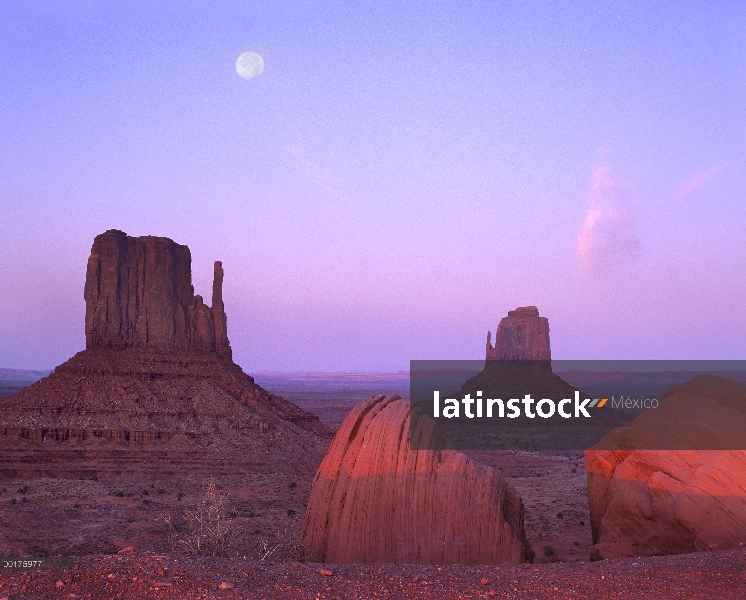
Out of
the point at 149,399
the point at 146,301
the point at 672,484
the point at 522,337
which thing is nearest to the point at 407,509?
the point at 672,484

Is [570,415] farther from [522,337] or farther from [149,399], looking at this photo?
[149,399]

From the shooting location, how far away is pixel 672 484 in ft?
39.7

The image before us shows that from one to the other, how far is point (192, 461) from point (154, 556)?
3818 cm

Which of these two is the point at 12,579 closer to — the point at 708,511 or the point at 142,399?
the point at 708,511

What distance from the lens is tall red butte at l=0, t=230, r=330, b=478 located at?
45250 mm

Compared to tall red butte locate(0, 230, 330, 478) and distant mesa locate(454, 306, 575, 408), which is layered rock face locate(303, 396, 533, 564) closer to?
tall red butte locate(0, 230, 330, 478)

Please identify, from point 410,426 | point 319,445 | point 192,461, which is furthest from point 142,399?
point 410,426

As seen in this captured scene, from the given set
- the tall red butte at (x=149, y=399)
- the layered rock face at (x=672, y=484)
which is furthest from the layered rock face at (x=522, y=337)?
the layered rock face at (x=672, y=484)

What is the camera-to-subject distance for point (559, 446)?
6469cm

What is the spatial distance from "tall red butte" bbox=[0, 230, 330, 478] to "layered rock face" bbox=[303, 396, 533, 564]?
1242 inches

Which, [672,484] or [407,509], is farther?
[407,509]

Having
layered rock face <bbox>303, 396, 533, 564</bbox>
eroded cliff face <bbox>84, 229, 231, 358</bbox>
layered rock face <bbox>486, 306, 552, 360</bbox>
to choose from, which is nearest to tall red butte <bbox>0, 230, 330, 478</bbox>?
eroded cliff face <bbox>84, 229, 231, 358</bbox>

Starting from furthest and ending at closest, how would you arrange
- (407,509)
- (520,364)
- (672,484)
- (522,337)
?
(522,337) < (520,364) < (407,509) < (672,484)

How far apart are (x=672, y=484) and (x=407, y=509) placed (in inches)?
187
